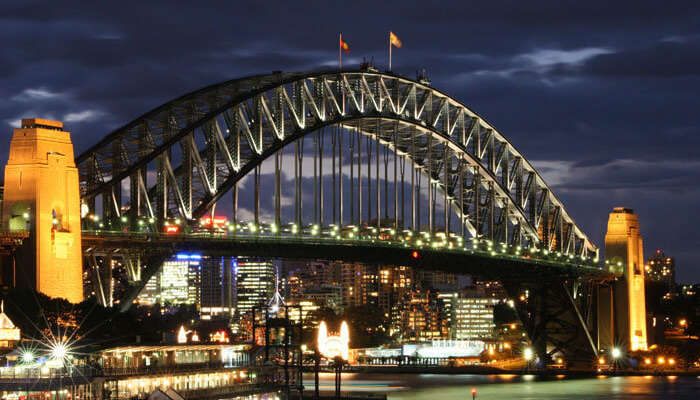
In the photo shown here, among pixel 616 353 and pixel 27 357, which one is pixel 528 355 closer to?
pixel 616 353

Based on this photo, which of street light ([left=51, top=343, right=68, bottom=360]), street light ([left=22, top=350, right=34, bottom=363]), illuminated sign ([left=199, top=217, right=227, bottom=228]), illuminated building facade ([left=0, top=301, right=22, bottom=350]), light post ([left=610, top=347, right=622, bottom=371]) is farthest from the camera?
light post ([left=610, top=347, right=622, bottom=371])

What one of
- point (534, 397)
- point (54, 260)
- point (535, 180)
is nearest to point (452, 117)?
point (535, 180)

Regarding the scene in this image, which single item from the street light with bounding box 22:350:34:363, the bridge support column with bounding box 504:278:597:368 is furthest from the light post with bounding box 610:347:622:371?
the street light with bounding box 22:350:34:363

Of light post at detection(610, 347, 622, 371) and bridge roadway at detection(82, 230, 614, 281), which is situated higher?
bridge roadway at detection(82, 230, 614, 281)

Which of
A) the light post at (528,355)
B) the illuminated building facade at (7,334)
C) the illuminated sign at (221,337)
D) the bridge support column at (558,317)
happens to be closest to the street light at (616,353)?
the bridge support column at (558,317)

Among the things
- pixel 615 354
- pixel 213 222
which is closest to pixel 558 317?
pixel 615 354

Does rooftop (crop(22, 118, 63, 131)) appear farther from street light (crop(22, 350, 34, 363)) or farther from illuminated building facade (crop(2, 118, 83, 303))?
street light (crop(22, 350, 34, 363))

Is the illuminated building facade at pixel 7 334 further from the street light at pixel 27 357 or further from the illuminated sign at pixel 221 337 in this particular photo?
the illuminated sign at pixel 221 337
